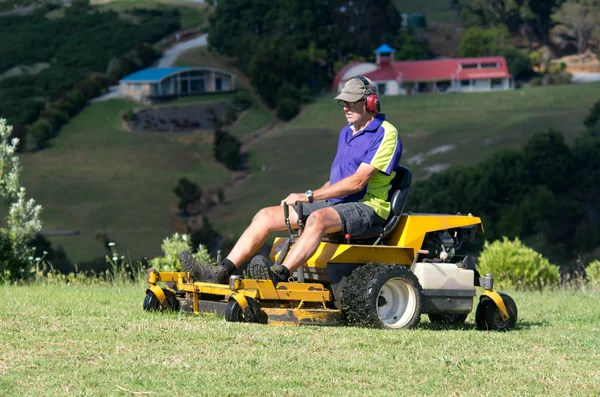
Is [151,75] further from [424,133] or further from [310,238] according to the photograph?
[310,238]

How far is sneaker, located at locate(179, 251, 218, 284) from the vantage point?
919 cm

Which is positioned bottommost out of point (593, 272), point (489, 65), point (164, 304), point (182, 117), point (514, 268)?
point (182, 117)

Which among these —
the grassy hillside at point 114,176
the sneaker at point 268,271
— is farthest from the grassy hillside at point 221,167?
the sneaker at point 268,271

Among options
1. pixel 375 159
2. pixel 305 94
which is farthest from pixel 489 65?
pixel 375 159

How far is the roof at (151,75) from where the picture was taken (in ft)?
321

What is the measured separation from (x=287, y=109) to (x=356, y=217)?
3236 inches

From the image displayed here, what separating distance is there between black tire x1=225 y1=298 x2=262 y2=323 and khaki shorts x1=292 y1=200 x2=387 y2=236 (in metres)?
0.96

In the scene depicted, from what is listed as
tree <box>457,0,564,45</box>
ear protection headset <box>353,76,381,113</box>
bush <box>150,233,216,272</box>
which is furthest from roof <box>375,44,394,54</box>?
ear protection headset <box>353,76,381,113</box>

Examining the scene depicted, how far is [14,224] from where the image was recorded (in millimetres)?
14570

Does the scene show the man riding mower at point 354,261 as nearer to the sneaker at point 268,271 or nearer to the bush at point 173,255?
the sneaker at point 268,271

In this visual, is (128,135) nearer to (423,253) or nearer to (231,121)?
(231,121)

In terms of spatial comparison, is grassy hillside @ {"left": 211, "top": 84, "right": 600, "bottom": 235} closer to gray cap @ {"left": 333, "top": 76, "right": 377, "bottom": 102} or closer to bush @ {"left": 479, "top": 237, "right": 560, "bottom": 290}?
bush @ {"left": 479, "top": 237, "right": 560, "bottom": 290}

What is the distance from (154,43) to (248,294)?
108 metres

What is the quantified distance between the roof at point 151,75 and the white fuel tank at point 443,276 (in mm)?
88880
